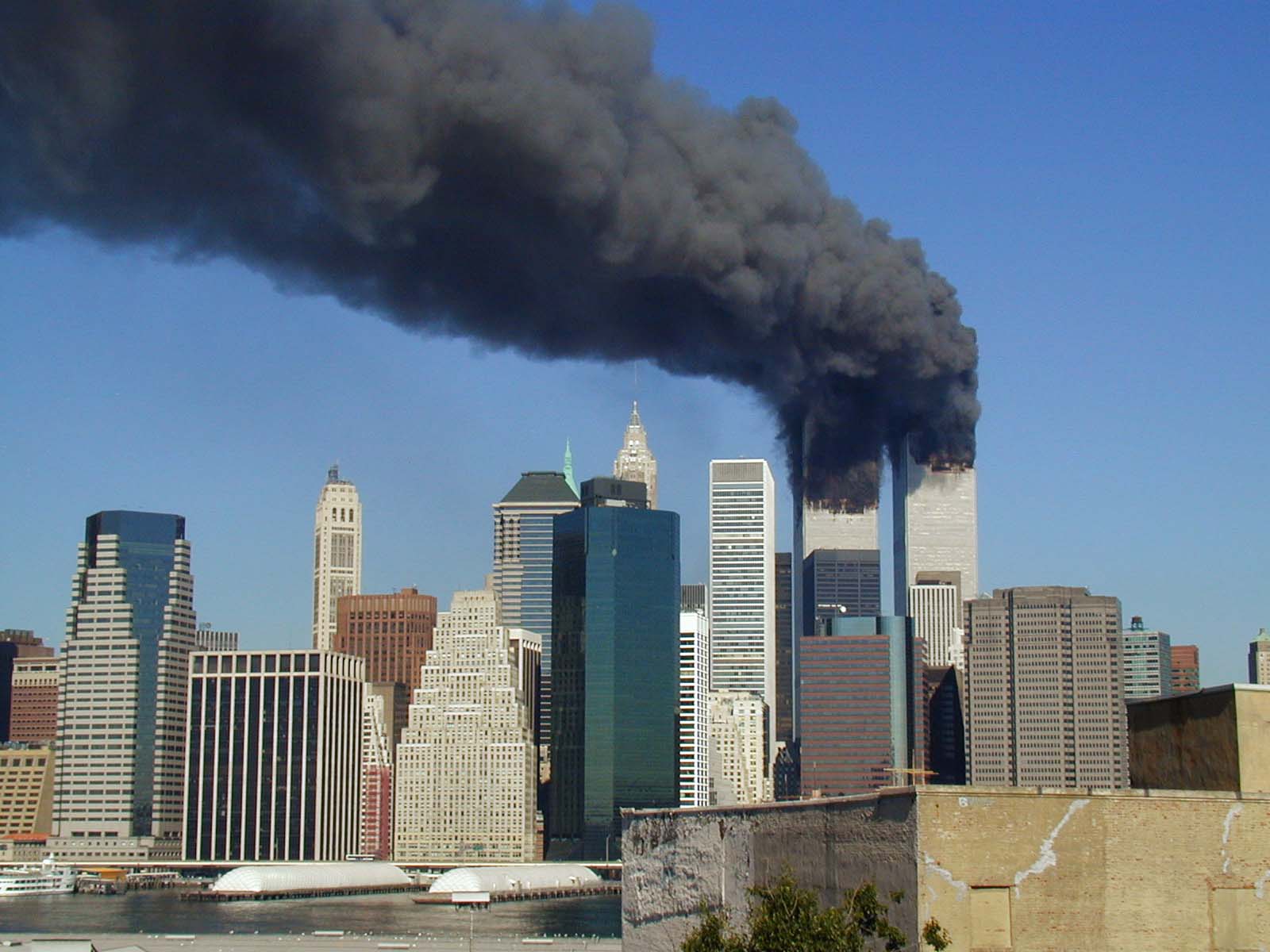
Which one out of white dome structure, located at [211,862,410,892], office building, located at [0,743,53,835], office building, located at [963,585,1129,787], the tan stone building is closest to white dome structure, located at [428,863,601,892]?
white dome structure, located at [211,862,410,892]

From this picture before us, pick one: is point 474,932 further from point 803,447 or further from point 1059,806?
point 1059,806

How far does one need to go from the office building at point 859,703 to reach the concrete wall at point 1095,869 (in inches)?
→ 5679

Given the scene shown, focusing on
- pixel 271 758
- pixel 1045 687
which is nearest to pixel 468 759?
pixel 271 758

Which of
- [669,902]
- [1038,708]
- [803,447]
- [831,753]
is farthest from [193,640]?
[669,902]

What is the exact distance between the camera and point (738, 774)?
174125 mm

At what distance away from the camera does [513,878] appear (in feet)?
454

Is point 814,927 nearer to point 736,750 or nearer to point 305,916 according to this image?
point 305,916

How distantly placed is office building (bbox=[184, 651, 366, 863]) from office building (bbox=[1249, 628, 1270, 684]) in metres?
83.3

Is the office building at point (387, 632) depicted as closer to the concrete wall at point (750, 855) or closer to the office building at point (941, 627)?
the office building at point (941, 627)

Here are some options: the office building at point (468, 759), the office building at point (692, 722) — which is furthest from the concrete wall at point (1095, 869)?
the office building at point (692, 722)

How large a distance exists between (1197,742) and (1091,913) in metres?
2.65

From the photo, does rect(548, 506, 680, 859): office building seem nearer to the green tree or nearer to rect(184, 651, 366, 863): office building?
rect(184, 651, 366, 863): office building

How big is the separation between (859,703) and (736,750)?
48.9ft

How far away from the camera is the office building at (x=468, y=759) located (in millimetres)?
159500
